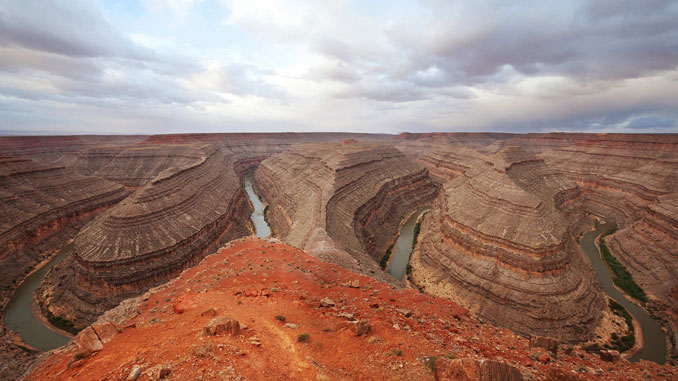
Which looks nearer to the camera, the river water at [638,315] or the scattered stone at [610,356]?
the scattered stone at [610,356]

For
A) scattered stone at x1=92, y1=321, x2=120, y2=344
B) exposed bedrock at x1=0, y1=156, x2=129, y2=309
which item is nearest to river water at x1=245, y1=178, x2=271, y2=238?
exposed bedrock at x1=0, y1=156, x2=129, y2=309

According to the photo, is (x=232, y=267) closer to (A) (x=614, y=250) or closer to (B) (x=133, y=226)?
(B) (x=133, y=226)

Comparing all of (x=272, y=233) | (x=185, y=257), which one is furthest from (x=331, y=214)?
(x=185, y=257)

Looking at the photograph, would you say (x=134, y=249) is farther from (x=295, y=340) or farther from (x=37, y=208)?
(x=295, y=340)

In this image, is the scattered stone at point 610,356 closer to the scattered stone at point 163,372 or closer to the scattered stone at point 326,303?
the scattered stone at point 326,303

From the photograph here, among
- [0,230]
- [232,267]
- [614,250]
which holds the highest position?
[232,267]

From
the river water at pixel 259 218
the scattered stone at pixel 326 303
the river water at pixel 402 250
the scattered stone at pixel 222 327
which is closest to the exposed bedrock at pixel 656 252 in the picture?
the river water at pixel 402 250

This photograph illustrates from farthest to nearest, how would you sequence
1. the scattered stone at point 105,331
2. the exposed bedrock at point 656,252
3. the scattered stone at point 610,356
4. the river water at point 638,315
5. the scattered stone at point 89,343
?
the exposed bedrock at point 656,252
the river water at point 638,315
the scattered stone at point 610,356
the scattered stone at point 105,331
the scattered stone at point 89,343

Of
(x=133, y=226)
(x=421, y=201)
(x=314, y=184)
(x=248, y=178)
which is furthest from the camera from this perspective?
(x=248, y=178)
